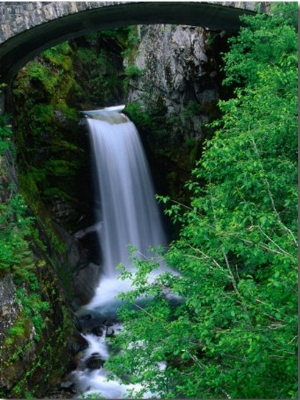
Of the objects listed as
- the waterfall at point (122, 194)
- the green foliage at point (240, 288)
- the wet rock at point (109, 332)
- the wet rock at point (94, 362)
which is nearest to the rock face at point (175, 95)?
the waterfall at point (122, 194)

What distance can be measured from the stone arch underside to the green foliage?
338 cm

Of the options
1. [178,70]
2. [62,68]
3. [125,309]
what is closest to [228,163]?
[125,309]

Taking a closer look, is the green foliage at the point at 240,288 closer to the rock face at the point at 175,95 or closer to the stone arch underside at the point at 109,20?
the stone arch underside at the point at 109,20

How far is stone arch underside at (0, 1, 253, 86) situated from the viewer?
8.61 meters

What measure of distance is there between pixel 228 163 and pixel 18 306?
435 cm

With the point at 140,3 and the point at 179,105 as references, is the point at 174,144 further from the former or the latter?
the point at 140,3

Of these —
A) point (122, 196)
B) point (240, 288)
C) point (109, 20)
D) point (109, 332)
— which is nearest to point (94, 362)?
point (109, 332)

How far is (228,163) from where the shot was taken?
5773mm

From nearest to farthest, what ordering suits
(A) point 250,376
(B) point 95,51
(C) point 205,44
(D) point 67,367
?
(A) point 250,376
(D) point 67,367
(C) point 205,44
(B) point 95,51

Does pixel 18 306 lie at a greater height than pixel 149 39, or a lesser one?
lesser

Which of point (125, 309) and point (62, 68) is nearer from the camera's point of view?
point (125, 309)

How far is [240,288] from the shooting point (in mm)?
4102

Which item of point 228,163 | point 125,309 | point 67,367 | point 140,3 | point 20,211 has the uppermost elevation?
point 140,3

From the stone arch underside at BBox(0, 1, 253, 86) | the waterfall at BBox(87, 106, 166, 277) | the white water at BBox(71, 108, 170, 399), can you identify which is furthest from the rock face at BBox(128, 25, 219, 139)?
the stone arch underside at BBox(0, 1, 253, 86)
